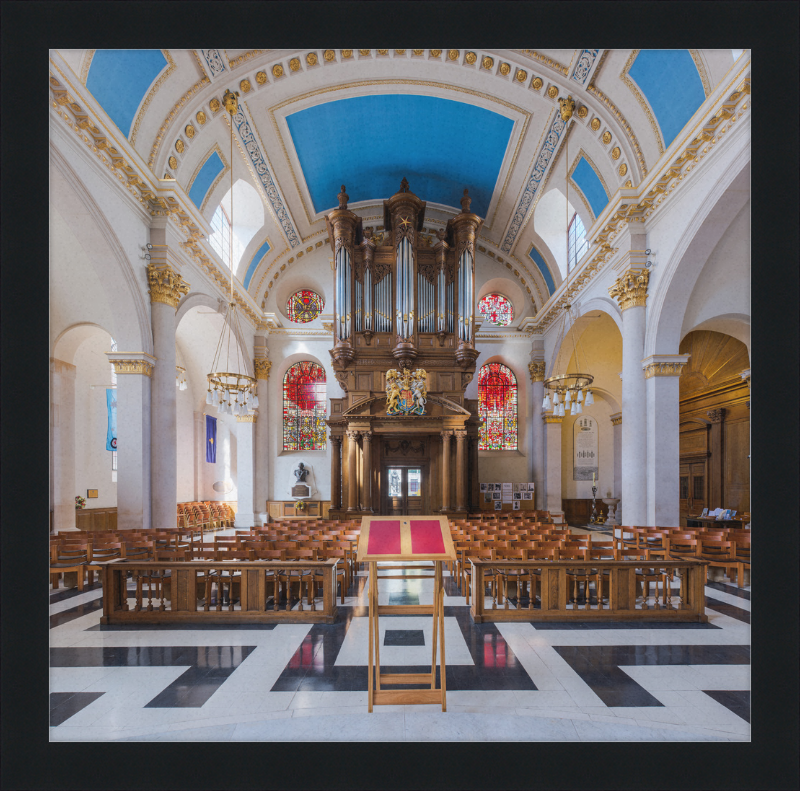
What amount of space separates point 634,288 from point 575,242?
511cm

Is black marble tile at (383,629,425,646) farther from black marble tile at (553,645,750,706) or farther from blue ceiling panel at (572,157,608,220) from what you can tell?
blue ceiling panel at (572,157,608,220)

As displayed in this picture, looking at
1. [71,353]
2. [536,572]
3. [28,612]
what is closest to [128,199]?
[71,353]

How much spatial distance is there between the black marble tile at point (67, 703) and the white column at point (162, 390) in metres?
6.14

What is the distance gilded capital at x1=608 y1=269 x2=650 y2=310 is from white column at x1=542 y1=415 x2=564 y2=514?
7258 mm

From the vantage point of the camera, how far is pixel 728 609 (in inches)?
245

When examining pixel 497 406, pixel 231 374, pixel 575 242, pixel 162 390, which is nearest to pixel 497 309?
pixel 497 406

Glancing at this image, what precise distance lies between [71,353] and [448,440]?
10414 millimetres

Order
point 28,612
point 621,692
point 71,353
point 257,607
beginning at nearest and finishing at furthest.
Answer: point 28,612
point 621,692
point 257,607
point 71,353

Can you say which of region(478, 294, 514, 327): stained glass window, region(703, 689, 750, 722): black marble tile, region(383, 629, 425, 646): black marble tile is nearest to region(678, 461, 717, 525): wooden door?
region(478, 294, 514, 327): stained glass window

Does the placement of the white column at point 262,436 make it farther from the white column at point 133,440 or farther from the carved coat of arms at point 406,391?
the white column at point 133,440

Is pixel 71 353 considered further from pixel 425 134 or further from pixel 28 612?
pixel 28 612

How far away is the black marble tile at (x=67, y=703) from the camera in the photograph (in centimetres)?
357

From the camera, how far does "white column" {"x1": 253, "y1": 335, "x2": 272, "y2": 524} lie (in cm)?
1738

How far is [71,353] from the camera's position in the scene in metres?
12.8
